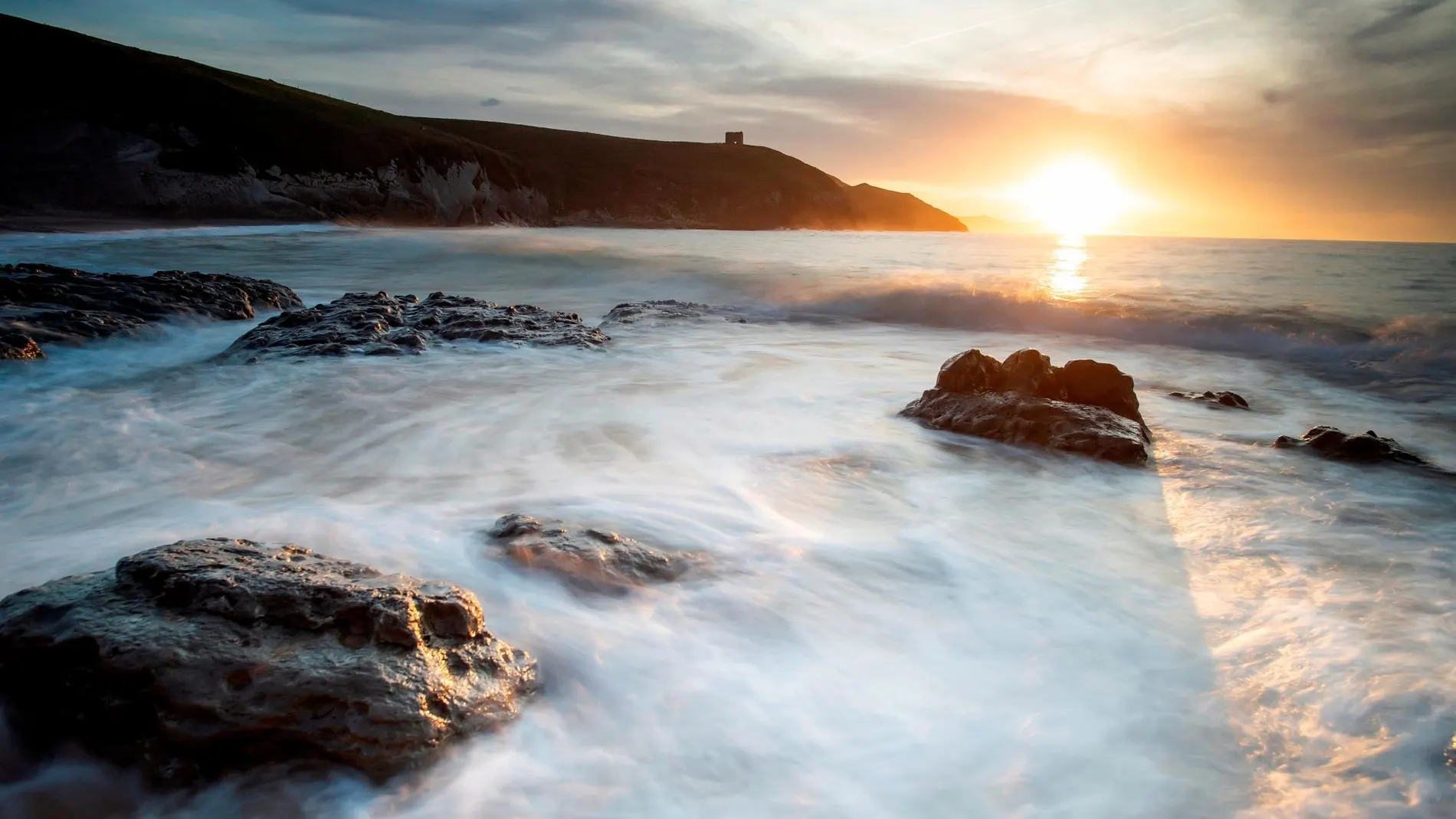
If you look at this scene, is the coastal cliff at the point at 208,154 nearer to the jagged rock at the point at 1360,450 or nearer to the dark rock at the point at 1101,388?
the dark rock at the point at 1101,388

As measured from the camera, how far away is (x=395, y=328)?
937cm

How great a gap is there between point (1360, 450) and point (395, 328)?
9488mm

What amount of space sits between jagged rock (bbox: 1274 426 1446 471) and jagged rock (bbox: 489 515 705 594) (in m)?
4.91

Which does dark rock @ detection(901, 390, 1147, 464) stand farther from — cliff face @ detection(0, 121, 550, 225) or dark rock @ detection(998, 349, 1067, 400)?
cliff face @ detection(0, 121, 550, 225)

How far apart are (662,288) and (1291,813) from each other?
1634cm

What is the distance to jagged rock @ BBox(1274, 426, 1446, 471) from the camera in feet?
18.0

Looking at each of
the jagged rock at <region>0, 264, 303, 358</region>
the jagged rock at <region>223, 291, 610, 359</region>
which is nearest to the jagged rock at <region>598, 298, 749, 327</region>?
the jagged rock at <region>223, 291, 610, 359</region>

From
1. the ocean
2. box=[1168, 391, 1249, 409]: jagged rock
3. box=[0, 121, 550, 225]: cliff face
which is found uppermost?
box=[0, 121, 550, 225]: cliff face

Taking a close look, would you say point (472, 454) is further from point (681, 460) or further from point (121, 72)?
point (121, 72)

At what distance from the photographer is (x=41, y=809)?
1805 mm

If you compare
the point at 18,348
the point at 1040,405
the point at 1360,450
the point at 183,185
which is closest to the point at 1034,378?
the point at 1040,405

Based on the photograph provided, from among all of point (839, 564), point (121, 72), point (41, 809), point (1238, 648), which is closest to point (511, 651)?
point (41, 809)

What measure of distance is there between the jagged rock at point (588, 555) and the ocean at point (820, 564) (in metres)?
0.10

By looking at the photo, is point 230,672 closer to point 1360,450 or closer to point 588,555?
point 588,555
